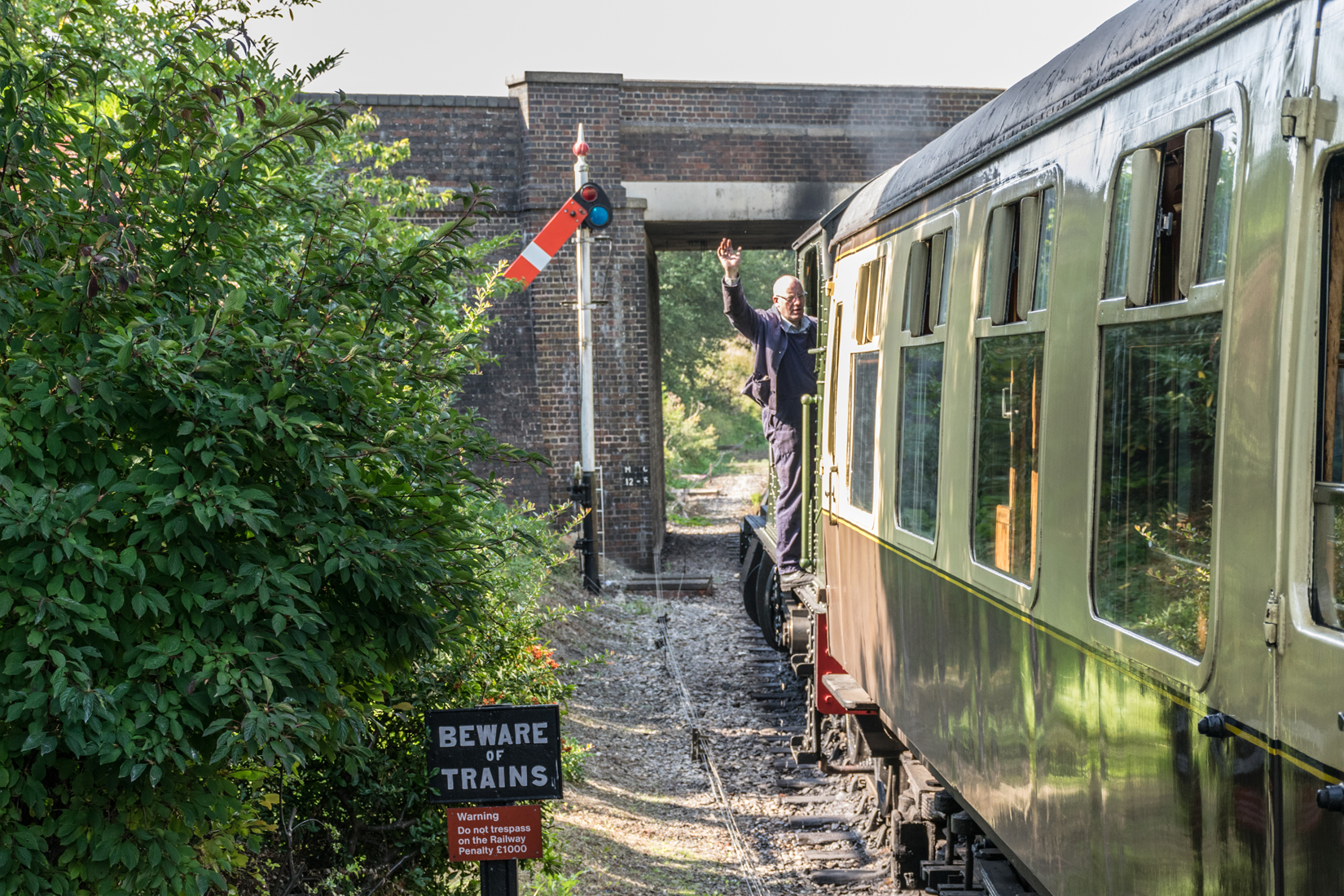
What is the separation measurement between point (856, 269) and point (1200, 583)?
A: 13.4ft

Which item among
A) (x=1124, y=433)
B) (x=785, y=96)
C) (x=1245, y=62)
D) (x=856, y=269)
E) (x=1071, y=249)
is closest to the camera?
(x=1245, y=62)

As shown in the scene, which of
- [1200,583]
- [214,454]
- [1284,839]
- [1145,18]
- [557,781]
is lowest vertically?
[557,781]

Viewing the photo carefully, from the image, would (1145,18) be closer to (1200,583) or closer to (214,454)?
(1200,583)

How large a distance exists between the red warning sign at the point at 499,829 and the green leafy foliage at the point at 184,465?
0.57 metres

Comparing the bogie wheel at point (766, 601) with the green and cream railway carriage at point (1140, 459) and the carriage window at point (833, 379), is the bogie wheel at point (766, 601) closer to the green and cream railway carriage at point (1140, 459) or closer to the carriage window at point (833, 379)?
the carriage window at point (833, 379)

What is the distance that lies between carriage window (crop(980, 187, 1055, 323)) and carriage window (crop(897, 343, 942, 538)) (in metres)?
0.65

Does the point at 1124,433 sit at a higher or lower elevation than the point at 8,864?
higher

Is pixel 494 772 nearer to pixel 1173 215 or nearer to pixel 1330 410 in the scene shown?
pixel 1173 215

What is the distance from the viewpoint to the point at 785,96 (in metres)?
16.8

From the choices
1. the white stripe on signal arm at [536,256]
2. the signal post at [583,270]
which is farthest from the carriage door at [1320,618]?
the white stripe on signal arm at [536,256]

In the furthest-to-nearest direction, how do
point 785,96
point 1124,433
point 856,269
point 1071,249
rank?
1. point 785,96
2. point 856,269
3. point 1071,249
4. point 1124,433

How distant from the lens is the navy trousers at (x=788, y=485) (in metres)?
9.15

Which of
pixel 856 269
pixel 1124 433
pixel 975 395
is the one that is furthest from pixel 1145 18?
pixel 856 269

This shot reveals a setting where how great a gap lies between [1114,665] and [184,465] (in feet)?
7.87
